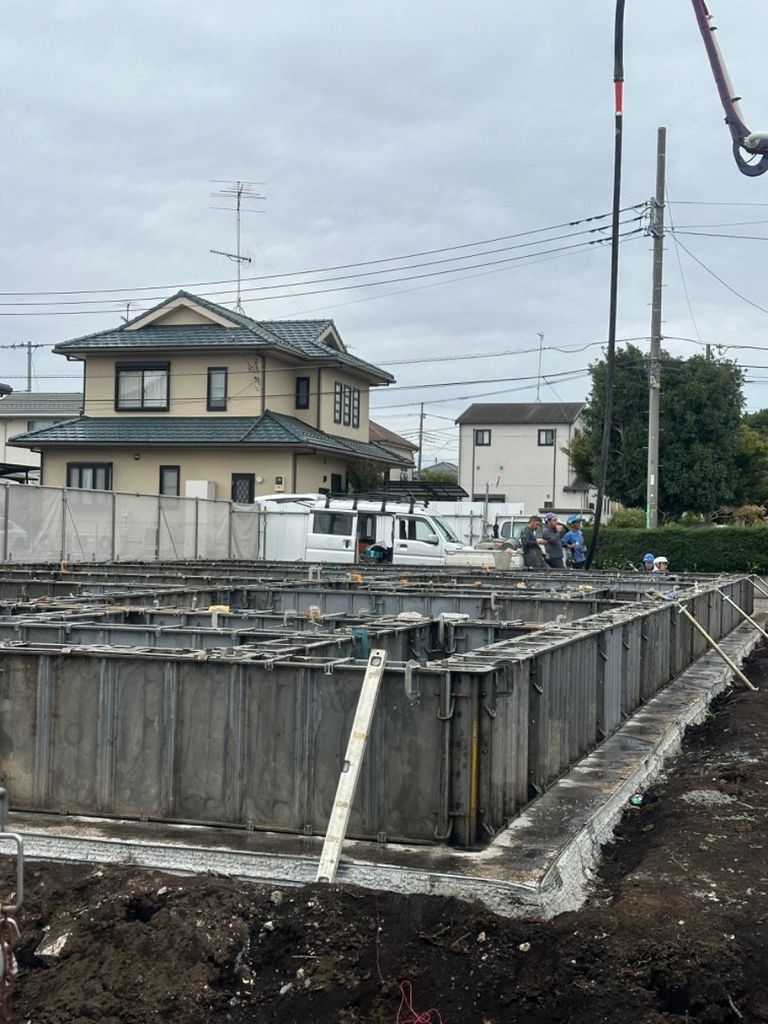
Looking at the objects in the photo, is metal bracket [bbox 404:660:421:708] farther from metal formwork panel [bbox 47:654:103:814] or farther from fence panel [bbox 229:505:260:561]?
fence panel [bbox 229:505:260:561]

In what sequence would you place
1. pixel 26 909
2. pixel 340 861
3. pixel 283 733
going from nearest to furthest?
pixel 26 909, pixel 340 861, pixel 283 733

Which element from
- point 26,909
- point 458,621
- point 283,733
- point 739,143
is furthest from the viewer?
point 739,143

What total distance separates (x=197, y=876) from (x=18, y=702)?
2.28m

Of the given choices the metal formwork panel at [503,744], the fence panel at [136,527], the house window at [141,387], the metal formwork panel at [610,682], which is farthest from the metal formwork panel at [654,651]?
the house window at [141,387]

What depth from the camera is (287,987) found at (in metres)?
5.49

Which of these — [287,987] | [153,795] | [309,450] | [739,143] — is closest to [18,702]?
[153,795]

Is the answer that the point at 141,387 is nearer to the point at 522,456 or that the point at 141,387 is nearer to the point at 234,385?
the point at 234,385

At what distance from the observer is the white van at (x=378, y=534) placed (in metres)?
29.5

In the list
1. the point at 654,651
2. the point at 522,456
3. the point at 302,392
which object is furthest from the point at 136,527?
the point at 522,456

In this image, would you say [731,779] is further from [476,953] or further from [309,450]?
[309,450]

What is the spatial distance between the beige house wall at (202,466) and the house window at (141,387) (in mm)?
1852

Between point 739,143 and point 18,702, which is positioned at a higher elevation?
point 739,143

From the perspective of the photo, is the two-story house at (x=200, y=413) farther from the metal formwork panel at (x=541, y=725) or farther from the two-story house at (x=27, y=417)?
the metal formwork panel at (x=541, y=725)

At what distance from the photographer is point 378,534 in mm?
29672
